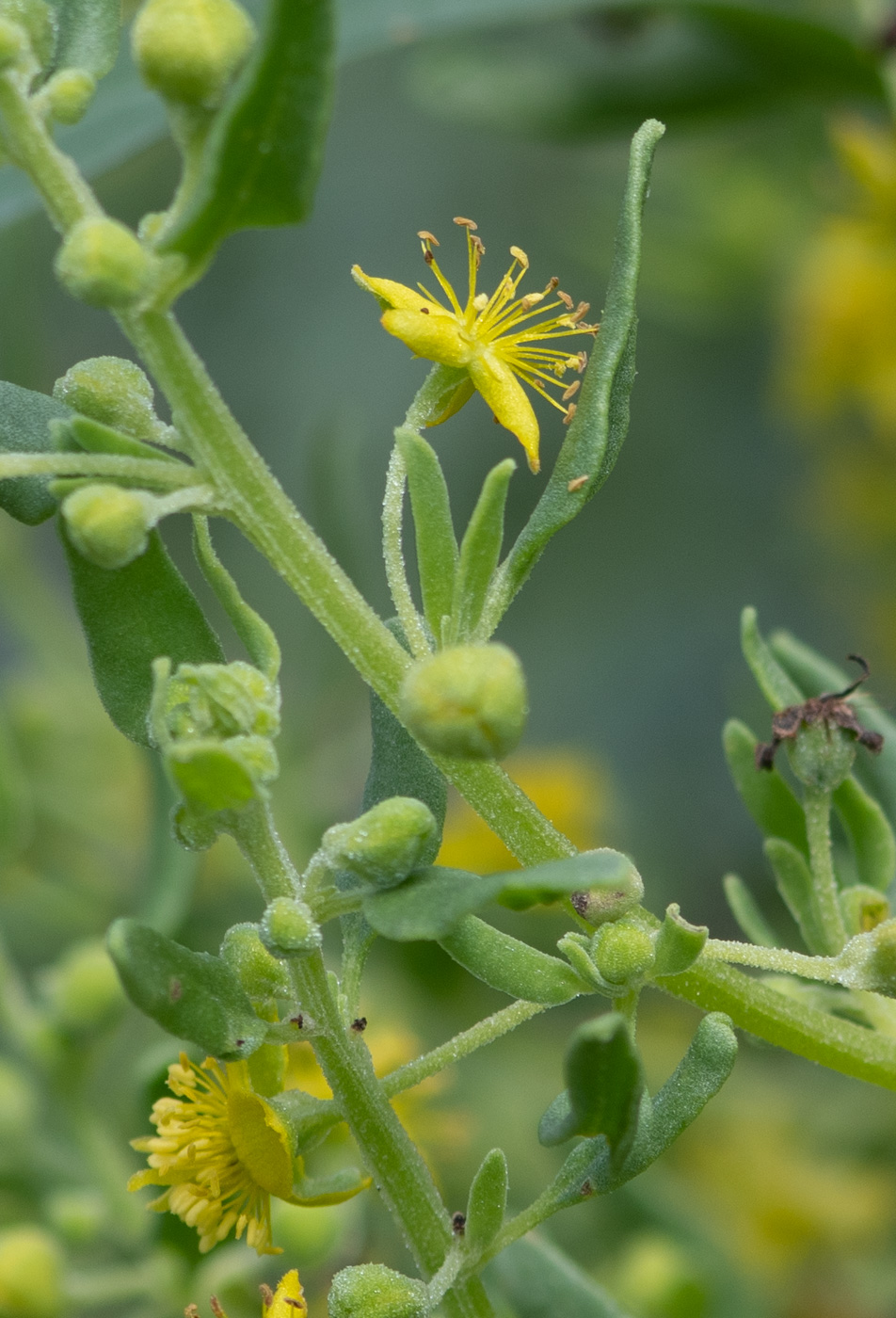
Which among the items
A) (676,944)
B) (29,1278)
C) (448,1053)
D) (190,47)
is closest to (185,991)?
(448,1053)

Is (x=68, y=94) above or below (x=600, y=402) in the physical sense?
above

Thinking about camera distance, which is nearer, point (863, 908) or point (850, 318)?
point (863, 908)

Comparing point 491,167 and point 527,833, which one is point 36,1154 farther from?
point 491,167

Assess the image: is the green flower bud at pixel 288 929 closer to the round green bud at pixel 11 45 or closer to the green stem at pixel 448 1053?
the green stem at pixel 448 1053

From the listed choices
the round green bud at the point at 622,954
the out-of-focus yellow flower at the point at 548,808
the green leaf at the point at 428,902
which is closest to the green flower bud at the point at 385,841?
the green leaf at the point at 428,902

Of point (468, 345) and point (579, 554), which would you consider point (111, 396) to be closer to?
point (468, 345)

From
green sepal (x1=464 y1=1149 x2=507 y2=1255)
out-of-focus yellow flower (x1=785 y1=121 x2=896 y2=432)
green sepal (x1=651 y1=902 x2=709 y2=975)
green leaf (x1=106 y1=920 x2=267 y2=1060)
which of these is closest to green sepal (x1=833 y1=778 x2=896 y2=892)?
green sepal (x1=651 y1=902 x2=709 y2=975)
